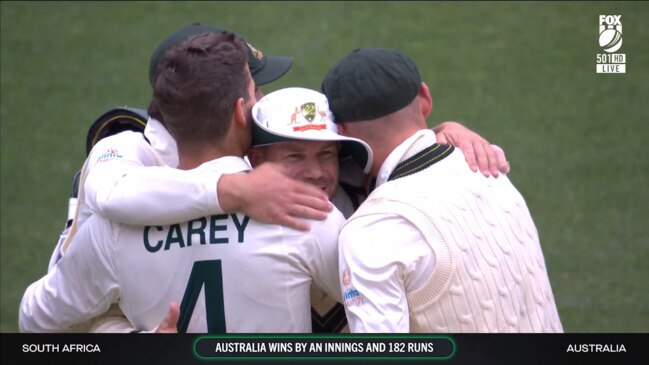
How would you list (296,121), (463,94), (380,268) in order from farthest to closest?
(463,94) → (296,121) → (380,268)

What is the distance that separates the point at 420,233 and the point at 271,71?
121 cm

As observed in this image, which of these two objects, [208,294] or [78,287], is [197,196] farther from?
[78,287]

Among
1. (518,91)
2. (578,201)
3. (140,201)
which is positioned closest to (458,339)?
(140,201)

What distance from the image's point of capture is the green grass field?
756 centimetres

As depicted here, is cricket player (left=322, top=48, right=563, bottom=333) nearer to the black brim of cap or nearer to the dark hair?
the dark hair

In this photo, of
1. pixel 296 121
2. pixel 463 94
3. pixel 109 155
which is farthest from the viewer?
pixel 463 94

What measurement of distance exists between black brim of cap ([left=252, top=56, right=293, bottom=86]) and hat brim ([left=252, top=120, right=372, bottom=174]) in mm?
618

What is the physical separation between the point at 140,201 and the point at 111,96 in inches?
266

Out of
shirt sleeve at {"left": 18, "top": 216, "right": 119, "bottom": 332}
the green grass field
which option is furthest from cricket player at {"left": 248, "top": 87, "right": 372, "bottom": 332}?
the green grass field

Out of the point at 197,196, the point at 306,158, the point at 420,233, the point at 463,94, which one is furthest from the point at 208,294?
the point at 463,94

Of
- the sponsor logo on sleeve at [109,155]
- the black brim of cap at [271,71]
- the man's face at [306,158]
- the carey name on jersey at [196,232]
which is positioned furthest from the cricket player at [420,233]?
the sponsor logo on sleeve at [109,155]

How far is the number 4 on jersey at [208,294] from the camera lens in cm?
341

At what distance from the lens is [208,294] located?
3.43m

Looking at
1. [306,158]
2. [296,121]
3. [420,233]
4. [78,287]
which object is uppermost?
[296,121]
